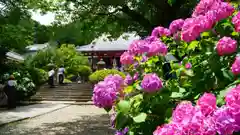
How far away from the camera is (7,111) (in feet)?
51.0

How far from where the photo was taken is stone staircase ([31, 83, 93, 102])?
838 inches

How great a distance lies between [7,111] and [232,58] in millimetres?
14137

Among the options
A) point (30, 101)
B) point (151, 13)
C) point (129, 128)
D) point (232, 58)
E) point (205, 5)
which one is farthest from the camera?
point (30, 101)

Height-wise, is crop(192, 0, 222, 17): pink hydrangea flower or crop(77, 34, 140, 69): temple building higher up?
crop(77, 34, 140, 69): temple building

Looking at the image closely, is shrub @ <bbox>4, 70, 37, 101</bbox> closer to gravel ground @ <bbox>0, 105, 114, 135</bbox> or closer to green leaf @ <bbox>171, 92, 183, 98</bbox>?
gravel ground @ <bbox>0, 105, 114, 135</bbox>

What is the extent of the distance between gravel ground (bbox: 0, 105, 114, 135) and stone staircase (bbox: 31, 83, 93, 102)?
679 centimetres

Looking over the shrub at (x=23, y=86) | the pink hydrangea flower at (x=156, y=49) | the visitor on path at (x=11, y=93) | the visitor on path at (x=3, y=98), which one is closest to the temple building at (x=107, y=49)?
the shrub at (x=23, y=86)

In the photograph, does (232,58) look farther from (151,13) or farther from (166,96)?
(151,13)

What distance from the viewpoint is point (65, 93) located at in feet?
74.1

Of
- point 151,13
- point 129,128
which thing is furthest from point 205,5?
point 151,13

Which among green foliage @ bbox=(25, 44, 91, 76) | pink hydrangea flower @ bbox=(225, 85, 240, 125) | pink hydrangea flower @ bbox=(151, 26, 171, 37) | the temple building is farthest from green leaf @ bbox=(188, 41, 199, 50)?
green foliage @ bbox=(25, 44, 91, 76)

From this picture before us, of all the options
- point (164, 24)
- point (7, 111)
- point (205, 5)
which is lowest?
point (7, 111)

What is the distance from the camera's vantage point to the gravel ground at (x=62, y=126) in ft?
33.4

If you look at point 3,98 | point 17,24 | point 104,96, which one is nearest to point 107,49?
point 3,98
